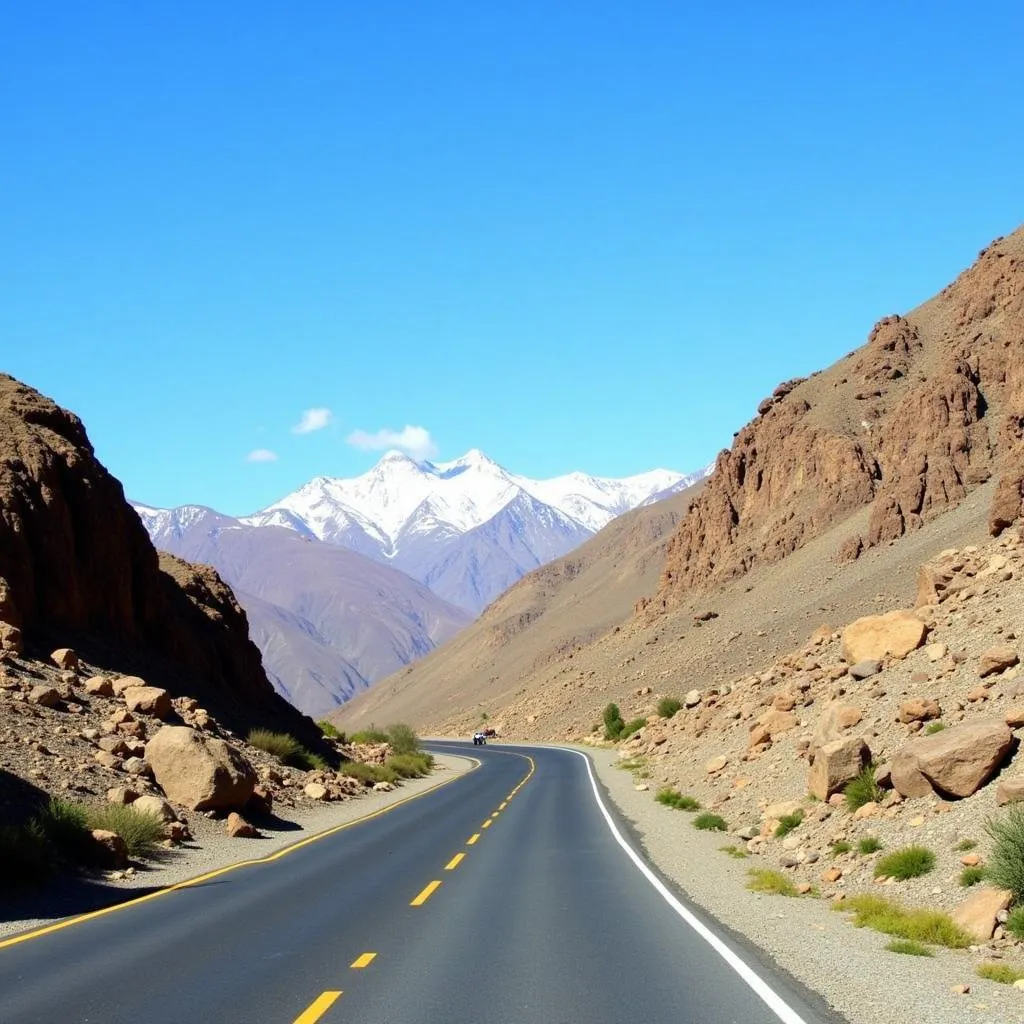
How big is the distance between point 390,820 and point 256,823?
135 inches

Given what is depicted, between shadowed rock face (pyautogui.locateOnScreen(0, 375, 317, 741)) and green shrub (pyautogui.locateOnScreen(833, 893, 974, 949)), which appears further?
shadowed rock face (pyautogui.locateOnScreen(0, 375, 317, 741))

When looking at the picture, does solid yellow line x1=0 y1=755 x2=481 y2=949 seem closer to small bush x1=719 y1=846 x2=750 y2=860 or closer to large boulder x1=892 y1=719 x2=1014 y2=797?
small bush x1=719 y1=846 x2=750 y2=860

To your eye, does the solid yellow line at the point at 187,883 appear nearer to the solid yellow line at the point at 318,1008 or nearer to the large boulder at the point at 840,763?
the solid yellow line at the point at 318,1008

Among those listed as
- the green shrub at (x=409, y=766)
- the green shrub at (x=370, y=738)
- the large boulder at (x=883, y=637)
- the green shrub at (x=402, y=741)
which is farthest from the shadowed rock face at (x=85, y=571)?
the green shrub at (x=370, y=738)

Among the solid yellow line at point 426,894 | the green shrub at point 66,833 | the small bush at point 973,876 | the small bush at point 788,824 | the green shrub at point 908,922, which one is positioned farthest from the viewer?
the small bush at point 788,824

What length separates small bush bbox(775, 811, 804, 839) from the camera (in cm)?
1841

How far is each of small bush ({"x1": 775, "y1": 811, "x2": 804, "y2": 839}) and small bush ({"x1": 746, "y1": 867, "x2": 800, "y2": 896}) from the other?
2.57 metres

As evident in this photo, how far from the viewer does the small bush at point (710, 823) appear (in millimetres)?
22250

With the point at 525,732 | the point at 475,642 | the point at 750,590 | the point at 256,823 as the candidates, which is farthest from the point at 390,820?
the point at 475,642

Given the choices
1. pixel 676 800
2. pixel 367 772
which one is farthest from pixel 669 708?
pixel 676 800

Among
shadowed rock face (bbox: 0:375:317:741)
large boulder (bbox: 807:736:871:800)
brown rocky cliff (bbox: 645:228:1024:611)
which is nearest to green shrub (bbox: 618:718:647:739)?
brown rocky cliff (bbox: 645:228:1024:611)

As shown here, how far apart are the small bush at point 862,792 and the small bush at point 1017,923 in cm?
564

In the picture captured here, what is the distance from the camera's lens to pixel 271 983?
9.20 metres

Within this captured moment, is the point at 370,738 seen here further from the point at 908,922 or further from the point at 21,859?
the point at 908,922
